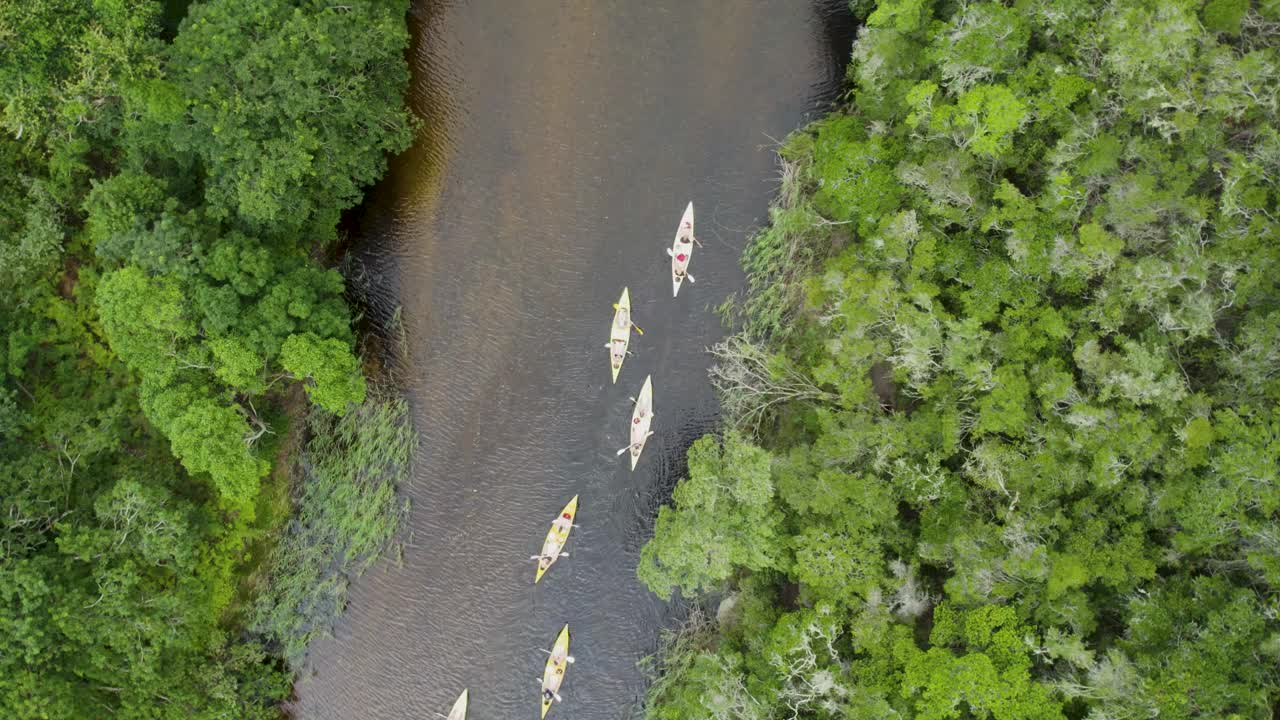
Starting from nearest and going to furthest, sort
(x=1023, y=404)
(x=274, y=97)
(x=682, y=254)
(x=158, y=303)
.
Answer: (x=1023, y=404) → (x=158, y=303) → (x=274, y=97) → (x=682, y=254)

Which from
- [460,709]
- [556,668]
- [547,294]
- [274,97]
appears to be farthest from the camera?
[547,294]

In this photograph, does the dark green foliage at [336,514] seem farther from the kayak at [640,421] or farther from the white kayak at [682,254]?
the white kayak at [682,254]

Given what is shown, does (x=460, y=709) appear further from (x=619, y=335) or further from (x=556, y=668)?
(x=619, y=335)

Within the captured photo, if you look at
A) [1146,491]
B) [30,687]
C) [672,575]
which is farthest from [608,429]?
[30,687]

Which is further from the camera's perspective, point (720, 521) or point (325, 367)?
point (720, 521)

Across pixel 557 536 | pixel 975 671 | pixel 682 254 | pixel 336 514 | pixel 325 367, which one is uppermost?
pixel 325 367

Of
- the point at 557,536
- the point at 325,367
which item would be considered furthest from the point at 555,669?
the point at 325,367
